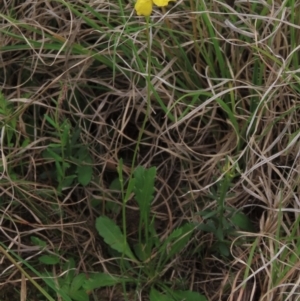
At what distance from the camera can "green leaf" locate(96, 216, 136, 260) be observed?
3.79 ft

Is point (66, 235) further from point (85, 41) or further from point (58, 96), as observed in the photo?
point (85, 41)

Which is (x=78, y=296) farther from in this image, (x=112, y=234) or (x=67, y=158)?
(x=67, y=158)

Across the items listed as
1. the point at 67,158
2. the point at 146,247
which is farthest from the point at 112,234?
the point at 67,158

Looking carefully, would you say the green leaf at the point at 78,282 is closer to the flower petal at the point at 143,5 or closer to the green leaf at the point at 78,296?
the green leaf at the point at 78,296

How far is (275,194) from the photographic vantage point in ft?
3.88

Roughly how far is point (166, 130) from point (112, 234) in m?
0.21

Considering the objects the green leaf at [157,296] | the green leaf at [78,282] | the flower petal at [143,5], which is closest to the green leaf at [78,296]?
the green leaf at [78,282]

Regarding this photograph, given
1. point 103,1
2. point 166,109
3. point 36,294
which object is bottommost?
point 36,294

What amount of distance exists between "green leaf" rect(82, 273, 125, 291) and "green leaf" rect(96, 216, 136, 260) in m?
0.05

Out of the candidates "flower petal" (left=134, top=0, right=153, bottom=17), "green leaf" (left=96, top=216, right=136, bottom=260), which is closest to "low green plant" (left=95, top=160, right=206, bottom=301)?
"green leaf" (left=96, top=216, right=136, bottom=260)

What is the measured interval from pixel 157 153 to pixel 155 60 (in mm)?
181

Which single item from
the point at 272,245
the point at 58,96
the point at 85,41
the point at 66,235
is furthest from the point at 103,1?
the point at 272,245

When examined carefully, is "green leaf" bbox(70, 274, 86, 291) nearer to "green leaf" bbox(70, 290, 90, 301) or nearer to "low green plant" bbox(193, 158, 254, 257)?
"green leaf" bbox(70, 290, 90, 301)

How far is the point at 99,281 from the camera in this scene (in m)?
1.13
